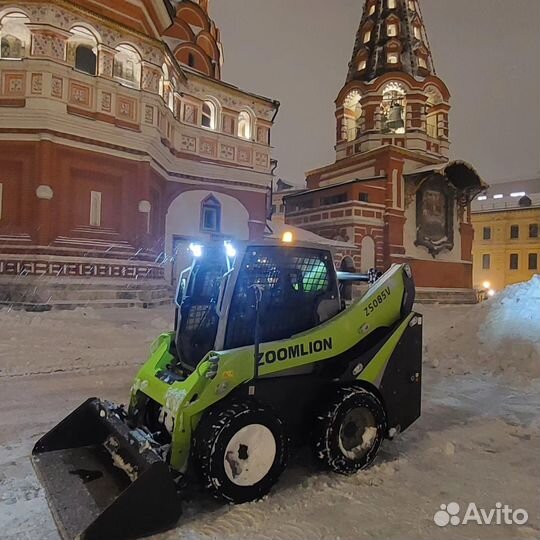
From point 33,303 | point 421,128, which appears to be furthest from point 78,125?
point 421,128

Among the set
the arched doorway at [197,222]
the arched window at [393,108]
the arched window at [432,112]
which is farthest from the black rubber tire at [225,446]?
the arched window at [432,112]

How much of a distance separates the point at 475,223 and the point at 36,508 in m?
47.7

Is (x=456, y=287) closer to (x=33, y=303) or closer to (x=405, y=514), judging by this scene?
(x=33, y=303)

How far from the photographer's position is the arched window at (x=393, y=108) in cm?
3008

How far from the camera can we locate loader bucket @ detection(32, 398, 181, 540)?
8.75 ft

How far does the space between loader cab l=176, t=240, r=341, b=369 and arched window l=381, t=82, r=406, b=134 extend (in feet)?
94.3

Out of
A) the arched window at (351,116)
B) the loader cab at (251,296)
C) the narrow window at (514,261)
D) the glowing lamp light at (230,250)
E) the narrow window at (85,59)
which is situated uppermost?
the arched window at (351,116)

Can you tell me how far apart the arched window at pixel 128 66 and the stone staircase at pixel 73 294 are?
263 inches

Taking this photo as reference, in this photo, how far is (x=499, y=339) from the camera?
309 inches

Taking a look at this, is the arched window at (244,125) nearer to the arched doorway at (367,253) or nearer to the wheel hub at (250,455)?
the arched doorway at (367,253)

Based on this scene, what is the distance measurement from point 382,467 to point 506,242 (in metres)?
44.9

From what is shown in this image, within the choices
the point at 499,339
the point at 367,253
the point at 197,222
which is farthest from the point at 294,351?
the point at 367,253

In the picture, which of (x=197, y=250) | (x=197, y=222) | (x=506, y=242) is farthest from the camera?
(x=506, y=242)

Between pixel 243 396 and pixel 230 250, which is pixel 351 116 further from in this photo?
pixel 243 396
